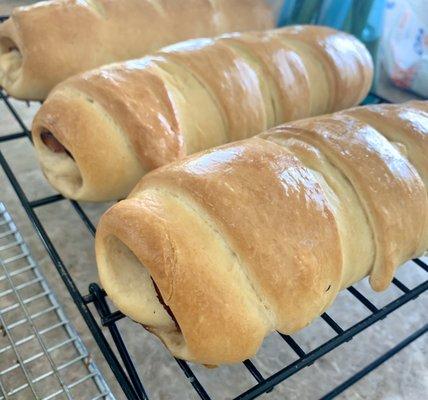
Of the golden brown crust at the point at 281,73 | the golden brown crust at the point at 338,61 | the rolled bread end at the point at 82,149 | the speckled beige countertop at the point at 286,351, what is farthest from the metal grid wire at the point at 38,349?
the golden brown crust at the point at 338,61

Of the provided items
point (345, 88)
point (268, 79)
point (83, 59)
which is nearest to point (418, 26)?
point (345, 88)

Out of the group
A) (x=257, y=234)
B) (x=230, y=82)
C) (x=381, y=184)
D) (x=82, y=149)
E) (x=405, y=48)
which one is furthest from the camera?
(x=405, y=48)

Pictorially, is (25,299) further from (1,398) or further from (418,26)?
(418,26)

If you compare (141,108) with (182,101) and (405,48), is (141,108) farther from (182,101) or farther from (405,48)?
(405,48)

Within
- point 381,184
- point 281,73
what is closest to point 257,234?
point 381,184

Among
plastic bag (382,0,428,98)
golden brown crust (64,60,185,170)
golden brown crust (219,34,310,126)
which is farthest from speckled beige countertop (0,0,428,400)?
plastic bag (382,0,428,98)

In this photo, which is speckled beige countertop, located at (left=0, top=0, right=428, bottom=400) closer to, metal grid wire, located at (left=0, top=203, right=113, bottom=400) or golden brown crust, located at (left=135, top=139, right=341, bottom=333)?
metal grid wire, located at (left=0, top=203, right=113, bottom=400)
